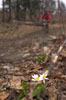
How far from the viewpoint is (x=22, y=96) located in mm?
2311

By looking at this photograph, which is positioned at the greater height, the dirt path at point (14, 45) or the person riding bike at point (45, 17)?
the person riding bike at point (45, 17)

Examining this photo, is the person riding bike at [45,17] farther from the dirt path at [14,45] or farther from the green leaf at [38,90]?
the green leaf at [38,90]

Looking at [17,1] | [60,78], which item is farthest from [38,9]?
[60,78]

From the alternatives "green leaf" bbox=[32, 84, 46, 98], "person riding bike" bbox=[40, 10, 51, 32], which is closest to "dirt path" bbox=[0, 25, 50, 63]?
"person riding bike" bbox=[40, 10, 51, 32]

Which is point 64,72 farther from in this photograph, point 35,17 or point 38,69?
point 35,17

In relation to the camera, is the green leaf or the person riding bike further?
the person riding bike

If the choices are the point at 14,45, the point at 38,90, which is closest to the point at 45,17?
the point at 14,45

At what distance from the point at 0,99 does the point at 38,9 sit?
64.9 ft

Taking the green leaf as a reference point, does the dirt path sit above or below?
below

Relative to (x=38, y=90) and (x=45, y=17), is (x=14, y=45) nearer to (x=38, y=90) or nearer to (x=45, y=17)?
(x=45, y=17)

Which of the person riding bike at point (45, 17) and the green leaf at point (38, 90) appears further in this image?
the person riding bike at point (45, 17)

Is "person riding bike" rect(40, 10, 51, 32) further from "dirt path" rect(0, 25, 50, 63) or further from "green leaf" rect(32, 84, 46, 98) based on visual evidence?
"green leaf" rect(32, 84, 46, 98)

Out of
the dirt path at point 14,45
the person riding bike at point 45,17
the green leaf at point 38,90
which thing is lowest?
the dirt path at point 14,45

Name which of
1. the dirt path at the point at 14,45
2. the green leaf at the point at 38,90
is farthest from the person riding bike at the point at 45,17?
the green leaf at the point at 38,90
